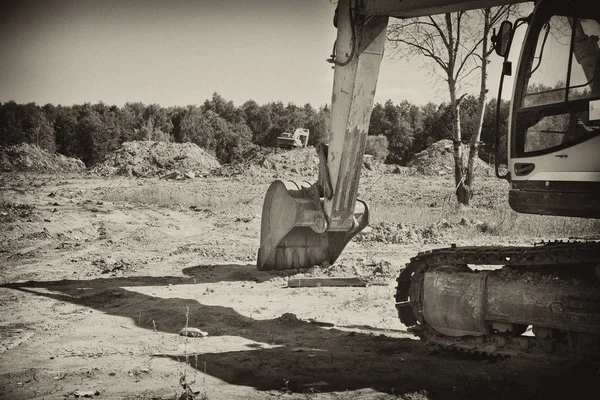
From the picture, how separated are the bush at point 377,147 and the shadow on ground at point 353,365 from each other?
131ft

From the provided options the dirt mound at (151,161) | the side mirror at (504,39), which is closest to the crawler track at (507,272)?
the side mirror at (504,39)

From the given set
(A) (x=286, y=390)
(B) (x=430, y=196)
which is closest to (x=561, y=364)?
(A) (x=286, y=390)

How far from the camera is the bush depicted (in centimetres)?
4544

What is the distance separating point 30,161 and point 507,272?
4036cm

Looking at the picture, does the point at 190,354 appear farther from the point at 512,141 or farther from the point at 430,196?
the point at 430,196

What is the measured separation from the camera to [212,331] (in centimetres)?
559

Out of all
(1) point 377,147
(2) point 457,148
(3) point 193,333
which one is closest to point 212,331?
(3) point 193,333

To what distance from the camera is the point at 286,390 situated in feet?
12.7

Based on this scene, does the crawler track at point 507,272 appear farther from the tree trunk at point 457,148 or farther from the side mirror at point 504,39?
the tree trunk at point 457,148

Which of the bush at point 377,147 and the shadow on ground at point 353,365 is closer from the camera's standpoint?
the shadow on ground at point 353,365

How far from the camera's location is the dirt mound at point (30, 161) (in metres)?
37.4

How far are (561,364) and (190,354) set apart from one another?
9.83 feet

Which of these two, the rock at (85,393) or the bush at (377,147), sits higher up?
the bush at (377,147)

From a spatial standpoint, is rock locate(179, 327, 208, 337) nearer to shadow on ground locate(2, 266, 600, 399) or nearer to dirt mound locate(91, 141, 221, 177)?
shadow on ground locate(2, 266, 600, 399)
